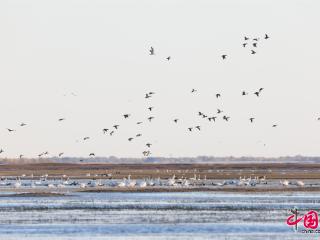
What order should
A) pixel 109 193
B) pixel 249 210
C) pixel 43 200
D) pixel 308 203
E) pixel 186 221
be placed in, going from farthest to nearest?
1. pixel 109 193
2. pixel 43 200
3. pixel 308 203
4. pixel 249 210
5. pixel 186 221

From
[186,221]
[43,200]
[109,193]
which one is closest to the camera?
[186,221]

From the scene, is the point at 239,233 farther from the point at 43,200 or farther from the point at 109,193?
the point at 109,193

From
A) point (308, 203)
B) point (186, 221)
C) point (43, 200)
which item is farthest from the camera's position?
point (43, 200)

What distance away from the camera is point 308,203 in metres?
65.7

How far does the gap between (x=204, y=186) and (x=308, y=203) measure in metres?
25.5

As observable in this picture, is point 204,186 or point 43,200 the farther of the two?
point 204,186

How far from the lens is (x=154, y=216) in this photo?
56969mm

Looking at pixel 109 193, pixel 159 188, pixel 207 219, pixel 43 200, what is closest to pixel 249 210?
pixel 207 219

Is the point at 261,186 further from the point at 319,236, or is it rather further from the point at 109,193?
the point at 319,236

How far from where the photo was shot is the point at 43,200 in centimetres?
7144

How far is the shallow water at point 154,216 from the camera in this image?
48719 millimetres

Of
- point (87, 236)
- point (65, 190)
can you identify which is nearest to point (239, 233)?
point (87, 236)

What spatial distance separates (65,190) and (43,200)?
1419cm

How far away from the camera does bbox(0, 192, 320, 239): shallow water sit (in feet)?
160
